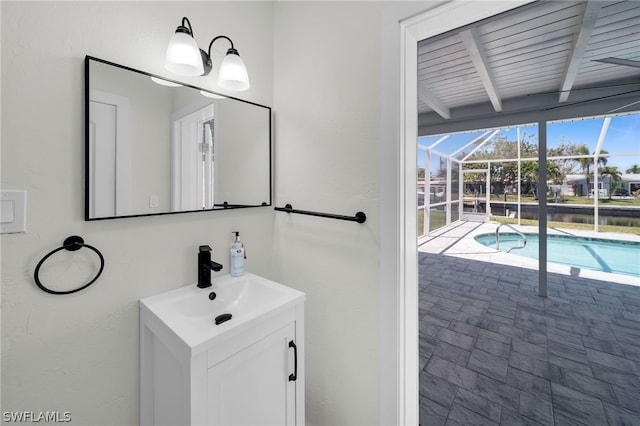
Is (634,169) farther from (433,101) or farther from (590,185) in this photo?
(433,101)

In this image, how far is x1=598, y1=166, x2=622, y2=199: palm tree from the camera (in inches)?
158

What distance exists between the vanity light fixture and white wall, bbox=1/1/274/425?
14cm

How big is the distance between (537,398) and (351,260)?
1659 mm

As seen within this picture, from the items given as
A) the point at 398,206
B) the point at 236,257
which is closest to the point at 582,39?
the point at 398,206

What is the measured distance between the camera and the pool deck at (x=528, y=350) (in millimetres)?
1595

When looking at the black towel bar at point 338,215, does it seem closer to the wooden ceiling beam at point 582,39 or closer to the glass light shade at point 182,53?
the glass light shade at point 182,53

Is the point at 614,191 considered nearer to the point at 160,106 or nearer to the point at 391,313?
the point at 391,313

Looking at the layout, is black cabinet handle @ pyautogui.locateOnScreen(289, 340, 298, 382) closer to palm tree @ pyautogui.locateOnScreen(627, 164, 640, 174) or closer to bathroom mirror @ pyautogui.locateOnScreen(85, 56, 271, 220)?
bathroom mirror @ pyautogui.locateOnScreen(85, 56, 271, 220)

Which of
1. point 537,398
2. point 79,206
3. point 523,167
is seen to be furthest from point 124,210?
point 523,167

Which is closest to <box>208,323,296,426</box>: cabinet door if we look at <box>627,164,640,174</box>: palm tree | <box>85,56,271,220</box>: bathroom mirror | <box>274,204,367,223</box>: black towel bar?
<box>274,204,367,223</box>: black towel bar

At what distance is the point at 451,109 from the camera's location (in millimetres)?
4324

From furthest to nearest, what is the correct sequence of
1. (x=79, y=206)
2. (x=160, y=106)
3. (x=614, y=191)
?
(x=614, y=191), (x=160, y=106), (x=79, y=206)

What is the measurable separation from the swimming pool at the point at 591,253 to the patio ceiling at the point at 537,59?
2.71 meters

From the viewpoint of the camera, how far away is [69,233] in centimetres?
87
